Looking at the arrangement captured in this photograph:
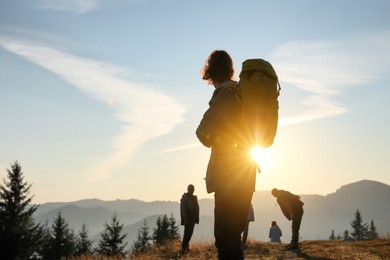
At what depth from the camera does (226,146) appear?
3.55 meters

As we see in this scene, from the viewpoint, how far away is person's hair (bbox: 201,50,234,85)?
400 centimetres

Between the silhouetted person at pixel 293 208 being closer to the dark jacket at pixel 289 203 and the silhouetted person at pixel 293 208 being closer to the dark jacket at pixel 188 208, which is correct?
the dark jacket at pixel 289 203

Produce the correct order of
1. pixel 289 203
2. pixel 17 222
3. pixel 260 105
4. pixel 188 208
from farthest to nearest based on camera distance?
pixel 17 222
pixel 188 208
pixel 289 203
pixel 260 105

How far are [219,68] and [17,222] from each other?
3442cm

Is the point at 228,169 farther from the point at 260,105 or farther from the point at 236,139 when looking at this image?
the point at 260,105

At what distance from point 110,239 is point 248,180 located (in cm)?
4627

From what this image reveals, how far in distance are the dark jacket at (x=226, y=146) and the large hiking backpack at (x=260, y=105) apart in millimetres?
90

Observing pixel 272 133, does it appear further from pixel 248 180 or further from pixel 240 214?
pixel 240 214

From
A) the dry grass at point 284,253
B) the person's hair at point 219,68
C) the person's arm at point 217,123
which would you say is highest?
the person's hair at point 219,68

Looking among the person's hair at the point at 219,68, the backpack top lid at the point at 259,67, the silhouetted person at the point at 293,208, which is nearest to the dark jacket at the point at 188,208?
the silhouetted person at the point at 293,208

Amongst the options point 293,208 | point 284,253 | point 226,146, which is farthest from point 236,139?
point 293,208

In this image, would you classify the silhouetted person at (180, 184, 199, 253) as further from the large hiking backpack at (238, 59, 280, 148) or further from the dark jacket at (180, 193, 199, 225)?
the large hiking backpack at (238, 59, 280, 148)

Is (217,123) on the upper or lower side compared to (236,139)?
upper

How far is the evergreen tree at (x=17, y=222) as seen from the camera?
3197 centimetres
